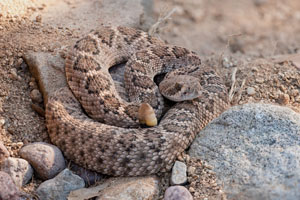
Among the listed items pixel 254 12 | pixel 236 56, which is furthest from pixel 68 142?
pixel 254 12

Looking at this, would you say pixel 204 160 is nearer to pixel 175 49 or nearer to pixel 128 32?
pixel 175 49

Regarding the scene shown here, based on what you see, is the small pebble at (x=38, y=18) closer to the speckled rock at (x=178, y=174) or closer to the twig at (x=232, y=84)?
the twig at (x=232, y=84)

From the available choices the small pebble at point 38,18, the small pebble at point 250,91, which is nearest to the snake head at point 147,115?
the small pebble at point 250,91

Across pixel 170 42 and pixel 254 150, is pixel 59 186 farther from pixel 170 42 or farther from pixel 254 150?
pixel 170 42

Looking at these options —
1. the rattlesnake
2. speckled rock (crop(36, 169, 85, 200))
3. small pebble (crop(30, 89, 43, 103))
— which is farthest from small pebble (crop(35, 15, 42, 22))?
speckled rock (crop(36, 169, 85, 200))

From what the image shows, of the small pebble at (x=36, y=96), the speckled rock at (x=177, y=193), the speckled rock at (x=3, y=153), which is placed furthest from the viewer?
the small pebble at (x=36, y=96)

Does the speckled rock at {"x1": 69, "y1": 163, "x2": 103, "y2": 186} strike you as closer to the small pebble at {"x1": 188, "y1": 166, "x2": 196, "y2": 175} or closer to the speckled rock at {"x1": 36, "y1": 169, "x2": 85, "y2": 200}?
the speckled rock at {"x1": 36, "y1": 169, "x2": 85, "y2": 200}
